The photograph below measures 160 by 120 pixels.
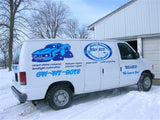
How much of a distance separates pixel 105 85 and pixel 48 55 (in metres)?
2.28

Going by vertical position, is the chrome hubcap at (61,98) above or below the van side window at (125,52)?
below

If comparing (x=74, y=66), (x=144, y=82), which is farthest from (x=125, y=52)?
(x=74, y=66)

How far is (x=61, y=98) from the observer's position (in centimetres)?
425

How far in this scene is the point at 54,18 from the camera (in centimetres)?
3447

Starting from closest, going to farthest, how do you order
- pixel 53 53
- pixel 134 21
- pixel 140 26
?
pixel 53 53, pixel 140 26, pixel 134 21

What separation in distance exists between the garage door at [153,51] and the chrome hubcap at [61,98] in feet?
22.2

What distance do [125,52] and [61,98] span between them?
120 inches

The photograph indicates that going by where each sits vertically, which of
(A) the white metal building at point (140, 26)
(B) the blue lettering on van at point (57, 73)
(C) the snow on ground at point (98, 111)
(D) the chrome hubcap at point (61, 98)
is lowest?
(C) the snow on ground at point (98, 111)

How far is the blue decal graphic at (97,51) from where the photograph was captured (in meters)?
4.62

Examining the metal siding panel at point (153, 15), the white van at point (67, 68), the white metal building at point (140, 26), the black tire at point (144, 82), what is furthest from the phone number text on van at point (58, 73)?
the metal siding panel at point (153, 15)

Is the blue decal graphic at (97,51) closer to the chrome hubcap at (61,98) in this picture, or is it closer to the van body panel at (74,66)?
the van body panel at (74,66)

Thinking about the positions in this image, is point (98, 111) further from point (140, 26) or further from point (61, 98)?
point (140, 26)

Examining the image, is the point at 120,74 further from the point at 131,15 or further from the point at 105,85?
the point at 131,15

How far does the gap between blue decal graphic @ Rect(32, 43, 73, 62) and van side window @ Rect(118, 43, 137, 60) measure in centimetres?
217
